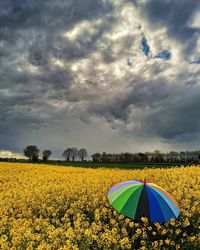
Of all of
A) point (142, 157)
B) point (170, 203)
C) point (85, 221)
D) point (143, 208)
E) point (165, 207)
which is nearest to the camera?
point (143, 208)

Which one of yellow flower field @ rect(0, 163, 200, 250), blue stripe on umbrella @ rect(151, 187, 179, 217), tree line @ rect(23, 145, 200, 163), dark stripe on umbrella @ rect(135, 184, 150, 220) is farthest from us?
tree line @ rect(23, 145, 200, 163)

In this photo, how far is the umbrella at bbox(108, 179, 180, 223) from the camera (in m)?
9.76

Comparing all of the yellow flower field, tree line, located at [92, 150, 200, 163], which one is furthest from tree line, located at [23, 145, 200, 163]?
the yellow flower field

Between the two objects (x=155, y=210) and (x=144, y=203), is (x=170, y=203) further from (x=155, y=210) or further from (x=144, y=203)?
(x=144, y=203)

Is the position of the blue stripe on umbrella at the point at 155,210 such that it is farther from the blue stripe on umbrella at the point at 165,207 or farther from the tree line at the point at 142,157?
the tree line at the point at 142,157

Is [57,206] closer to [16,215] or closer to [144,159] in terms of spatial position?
[16,215]

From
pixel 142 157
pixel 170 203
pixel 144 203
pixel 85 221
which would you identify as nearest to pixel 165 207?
pixel 170 203

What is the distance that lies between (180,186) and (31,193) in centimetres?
630

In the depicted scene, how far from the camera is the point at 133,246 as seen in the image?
10422 millimetres

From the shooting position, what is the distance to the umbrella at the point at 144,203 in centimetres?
976

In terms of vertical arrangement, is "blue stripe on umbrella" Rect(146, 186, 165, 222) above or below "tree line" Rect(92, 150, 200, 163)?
below

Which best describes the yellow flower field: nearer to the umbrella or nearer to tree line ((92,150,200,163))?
the umbrella

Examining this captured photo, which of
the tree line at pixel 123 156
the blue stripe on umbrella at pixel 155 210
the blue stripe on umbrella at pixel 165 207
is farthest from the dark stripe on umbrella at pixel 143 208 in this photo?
the tree line at pixel 123 156

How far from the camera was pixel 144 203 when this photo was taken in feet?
32.3
